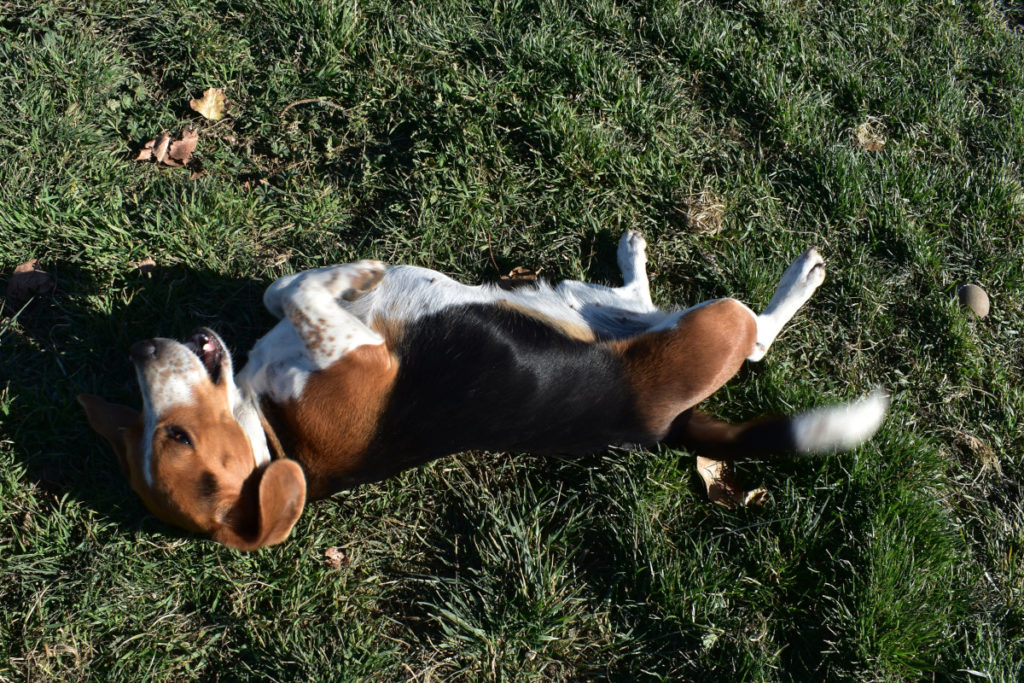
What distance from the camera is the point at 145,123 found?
4.09 m

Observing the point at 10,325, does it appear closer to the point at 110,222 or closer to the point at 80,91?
the point at 110,222

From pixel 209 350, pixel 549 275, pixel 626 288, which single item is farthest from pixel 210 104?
pixel 626 288

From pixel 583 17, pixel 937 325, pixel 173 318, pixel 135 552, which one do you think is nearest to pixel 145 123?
pixel 173 318

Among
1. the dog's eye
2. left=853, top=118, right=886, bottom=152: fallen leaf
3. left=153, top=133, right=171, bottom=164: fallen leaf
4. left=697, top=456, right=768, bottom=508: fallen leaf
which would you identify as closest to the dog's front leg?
the dog's eye

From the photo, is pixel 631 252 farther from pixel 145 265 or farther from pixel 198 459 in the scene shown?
pixel 145 265

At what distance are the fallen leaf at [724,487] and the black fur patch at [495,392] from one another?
0.65 m

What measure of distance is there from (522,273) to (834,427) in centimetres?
168

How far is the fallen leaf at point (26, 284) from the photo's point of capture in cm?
376

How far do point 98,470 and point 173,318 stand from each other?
0.79m

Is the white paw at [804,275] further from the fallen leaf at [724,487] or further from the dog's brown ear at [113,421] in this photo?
the dog's brown ear at [113,421]

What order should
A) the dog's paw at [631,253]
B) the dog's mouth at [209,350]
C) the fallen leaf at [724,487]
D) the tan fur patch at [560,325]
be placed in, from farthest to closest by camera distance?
the dog's paw at [631,253] < the fallen leaf at [724,487] < the tan fur patch at [560,325] < the dog's mouth at [209,350]

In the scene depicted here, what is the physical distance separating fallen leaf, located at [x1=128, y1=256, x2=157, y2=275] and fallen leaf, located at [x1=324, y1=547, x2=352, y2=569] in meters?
1.64

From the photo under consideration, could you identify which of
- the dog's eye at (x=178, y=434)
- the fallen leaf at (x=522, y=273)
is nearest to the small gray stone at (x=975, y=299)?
the fallen leaf at (x=522, y=273)

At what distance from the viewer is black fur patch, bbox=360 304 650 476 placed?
10.1ft
